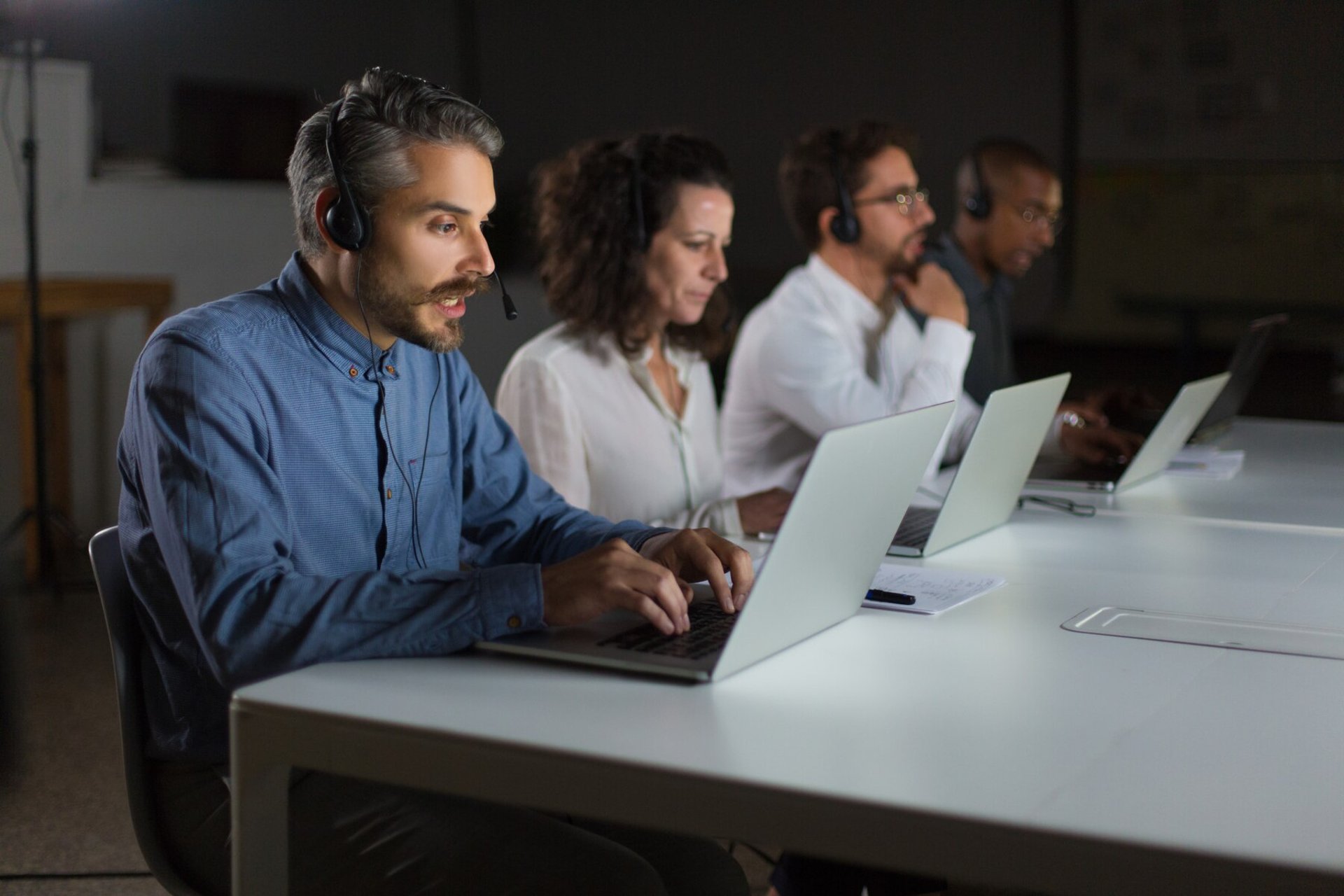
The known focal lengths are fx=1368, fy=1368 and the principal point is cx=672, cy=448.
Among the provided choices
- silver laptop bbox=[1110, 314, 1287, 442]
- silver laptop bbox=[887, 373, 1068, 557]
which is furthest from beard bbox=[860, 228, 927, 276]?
silver laptop bbox=[887, 373, 1068, 557]

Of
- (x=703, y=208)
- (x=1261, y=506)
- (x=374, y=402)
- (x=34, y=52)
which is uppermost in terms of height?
(x=34, y=52)

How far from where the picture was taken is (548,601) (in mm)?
1207

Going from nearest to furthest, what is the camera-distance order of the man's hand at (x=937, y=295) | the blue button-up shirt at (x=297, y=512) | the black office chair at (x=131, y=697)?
the blue button-up shirt at (x=297, y=512) < the black office chair at (x=131, y=697) < the man's hand at (x=937, y=295)

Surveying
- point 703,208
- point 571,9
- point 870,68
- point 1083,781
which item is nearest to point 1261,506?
point 703,208

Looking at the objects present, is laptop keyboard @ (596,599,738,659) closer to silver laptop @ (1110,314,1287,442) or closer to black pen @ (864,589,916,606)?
black pen @ (864,589,916,606)

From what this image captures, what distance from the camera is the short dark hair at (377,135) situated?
1.41 m

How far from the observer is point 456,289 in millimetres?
1440

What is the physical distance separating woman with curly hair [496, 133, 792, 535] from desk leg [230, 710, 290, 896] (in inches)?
39.9

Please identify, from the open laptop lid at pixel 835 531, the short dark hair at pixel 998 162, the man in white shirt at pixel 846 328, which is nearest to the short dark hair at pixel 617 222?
the man in white shirt at pixel 846 328

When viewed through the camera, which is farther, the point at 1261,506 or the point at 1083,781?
the point at 1261,506

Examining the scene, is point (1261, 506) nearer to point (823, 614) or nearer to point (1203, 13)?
point (823, 614)

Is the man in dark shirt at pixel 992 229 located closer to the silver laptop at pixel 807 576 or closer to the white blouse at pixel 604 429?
the white blouse at pixel 604 429

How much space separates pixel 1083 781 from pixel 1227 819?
0.09m

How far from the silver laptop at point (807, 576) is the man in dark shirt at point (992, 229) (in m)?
2.06
